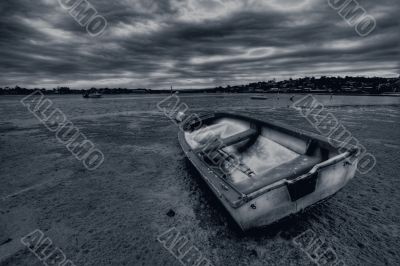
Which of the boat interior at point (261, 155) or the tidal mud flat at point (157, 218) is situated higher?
the boat interior at point (261, 155)

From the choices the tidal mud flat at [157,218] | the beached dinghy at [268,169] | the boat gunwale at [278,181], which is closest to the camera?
the boat gunwale at [278,181]

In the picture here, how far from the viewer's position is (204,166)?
17.2 feet

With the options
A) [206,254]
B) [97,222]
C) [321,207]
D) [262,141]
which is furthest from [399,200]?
[97,222]
